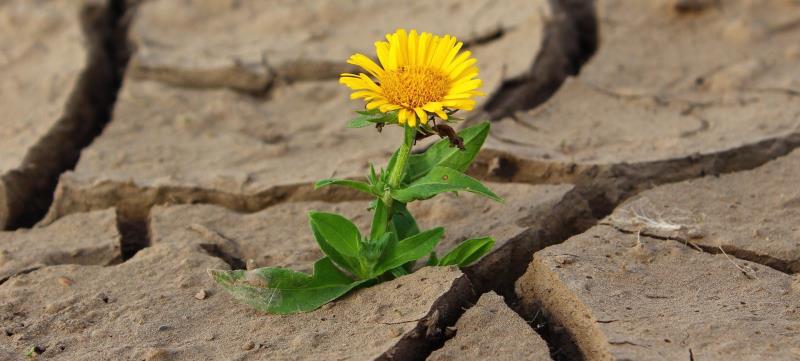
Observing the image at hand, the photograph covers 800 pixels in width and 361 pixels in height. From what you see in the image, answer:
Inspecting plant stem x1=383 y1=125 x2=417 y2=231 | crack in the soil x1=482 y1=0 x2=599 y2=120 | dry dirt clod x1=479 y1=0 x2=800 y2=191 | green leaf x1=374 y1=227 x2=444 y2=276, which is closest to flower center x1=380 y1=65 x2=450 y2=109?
plant stem x1=383 y1=125 x2=417 y2=231

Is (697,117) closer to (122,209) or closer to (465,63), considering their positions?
(465,63)

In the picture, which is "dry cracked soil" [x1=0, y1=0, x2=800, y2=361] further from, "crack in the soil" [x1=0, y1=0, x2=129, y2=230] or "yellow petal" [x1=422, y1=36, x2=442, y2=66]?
"yellow petal" [x1=422, y1=36, x2=442, y2=66]

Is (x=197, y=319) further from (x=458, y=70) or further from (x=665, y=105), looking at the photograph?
(x=665, y=105)

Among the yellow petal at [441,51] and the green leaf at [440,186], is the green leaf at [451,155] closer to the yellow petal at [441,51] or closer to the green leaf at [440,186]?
the green leaf at [440,186]

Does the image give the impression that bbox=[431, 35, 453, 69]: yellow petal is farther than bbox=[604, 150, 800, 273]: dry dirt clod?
No

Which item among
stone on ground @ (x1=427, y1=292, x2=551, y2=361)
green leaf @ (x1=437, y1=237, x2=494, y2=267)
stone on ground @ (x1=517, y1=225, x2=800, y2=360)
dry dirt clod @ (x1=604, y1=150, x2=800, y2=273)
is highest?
green leaf @ (x1=437, y1=237, x2=494, y2=267)

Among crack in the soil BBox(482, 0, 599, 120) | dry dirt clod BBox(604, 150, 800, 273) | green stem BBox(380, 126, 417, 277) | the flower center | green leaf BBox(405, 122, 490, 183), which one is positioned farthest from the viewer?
crack in the soil BBox(482, 0, 599, 120)

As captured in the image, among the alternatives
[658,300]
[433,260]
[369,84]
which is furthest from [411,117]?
[658,300]
